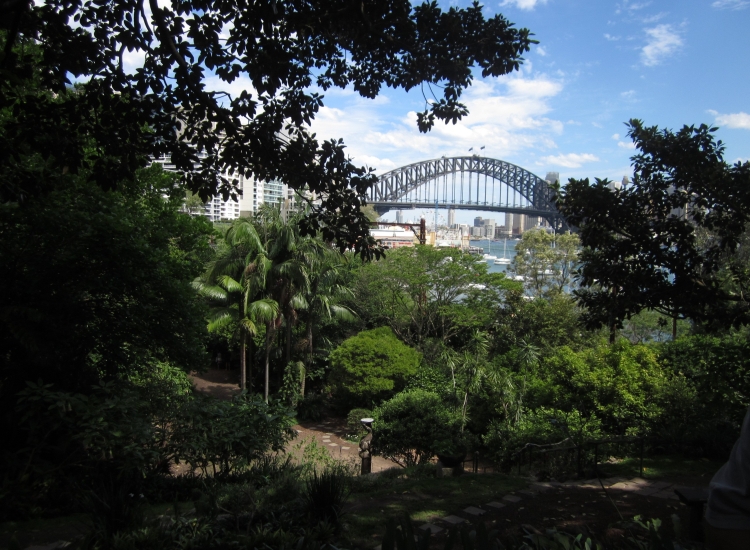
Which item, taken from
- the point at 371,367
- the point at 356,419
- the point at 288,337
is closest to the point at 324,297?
the point at 288,337

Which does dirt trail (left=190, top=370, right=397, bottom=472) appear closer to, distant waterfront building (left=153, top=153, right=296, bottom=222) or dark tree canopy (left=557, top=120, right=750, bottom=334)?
distant waterfront building (left=153, top=153, right=296, bottom=222)

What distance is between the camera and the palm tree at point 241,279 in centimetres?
1413

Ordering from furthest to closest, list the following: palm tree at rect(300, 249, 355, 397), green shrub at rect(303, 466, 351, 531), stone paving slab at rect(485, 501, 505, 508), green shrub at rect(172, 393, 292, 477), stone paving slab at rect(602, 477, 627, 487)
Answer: palm tree at rect(300, 249, 355, 397) → stone paving slab at rect(602, 477, 627, 487) → green shrub at rect(172, 393, 292, 477) → stone paving slab at rect(485, 501, 505, 508) → green shrub at rect(303, 466, 351, 531)

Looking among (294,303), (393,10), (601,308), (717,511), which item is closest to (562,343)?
(294,303)

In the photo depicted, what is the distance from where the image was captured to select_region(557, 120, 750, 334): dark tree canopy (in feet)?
17.0

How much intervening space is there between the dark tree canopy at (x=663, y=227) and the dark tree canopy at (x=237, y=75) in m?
2.11

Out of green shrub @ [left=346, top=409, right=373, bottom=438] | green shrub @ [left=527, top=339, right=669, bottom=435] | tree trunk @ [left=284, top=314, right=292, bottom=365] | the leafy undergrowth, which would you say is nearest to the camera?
the leafy undergrowth

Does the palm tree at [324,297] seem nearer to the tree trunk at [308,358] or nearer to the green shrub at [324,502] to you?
the tree trunk at [308,358]

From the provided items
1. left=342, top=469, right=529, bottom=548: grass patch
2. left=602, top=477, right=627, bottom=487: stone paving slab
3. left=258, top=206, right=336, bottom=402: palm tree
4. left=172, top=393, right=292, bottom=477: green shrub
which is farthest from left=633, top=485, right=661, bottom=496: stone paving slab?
left=258, top=206, right=336, bottom=402: palm tree

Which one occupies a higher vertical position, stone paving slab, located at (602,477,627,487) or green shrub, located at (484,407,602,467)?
stone paving slab, located at (602,477,627,487)

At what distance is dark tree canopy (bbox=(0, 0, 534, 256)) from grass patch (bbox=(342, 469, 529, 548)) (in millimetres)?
2157

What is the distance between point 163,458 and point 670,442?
6.88m

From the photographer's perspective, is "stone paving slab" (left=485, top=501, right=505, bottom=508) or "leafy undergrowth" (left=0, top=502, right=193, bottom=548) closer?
"leafy undergrowth" (left=0, top=502, right=193, bottom=548)

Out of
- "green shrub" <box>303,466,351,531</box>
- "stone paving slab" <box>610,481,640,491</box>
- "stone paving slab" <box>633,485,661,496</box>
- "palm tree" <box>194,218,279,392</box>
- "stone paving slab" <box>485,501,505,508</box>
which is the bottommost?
"stone paving slab" <box>610,481,640,491</box>
